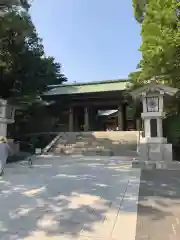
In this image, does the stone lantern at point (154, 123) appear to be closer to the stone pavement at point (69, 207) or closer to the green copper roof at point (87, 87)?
the stone pavement at point (69, 207)

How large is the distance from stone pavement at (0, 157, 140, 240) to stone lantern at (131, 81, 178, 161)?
4.08 metres

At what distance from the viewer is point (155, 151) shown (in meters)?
11.3

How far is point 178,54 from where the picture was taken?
10.7 meters

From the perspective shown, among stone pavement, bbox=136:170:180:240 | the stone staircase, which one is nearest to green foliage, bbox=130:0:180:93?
the stone staircase

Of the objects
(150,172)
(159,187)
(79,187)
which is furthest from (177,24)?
(79,187)

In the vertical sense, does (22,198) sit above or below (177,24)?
below

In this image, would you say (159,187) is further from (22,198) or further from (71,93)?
(71,93)

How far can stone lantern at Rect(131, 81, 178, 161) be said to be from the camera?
36.7ft

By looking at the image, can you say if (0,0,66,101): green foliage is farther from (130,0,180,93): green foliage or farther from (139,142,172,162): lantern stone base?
(139,142,172,162): lantern stone base

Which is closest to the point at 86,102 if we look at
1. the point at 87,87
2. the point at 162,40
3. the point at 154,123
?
the point at 87,87

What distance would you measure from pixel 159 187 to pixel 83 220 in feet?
9.44

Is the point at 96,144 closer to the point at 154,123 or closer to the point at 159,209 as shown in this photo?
the point at 154,123

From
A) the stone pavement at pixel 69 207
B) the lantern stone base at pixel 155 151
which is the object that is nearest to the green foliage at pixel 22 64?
the lantern stone base at pixel 155 151

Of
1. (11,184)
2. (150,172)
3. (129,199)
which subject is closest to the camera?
(129,199)
